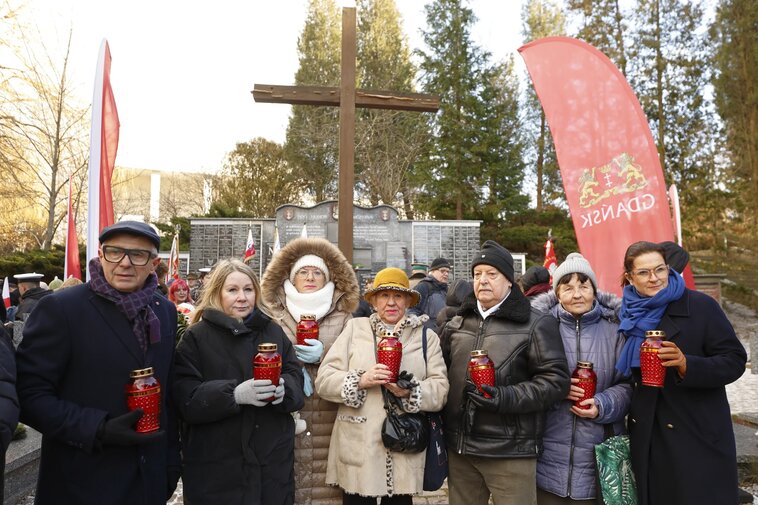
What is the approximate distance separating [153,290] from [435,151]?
85.1 ft

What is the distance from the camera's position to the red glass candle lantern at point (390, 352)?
250 cm

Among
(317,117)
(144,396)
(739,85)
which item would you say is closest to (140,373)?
(144,396)

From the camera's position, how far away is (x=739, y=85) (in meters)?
18.5

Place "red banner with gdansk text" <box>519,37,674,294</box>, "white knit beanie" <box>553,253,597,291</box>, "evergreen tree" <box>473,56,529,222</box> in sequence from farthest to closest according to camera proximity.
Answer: "evergreen tree" <box>473,56,529,222</box>, "red banner with gdansk text" <box>519,37,674,294</box>, "white knit beanie" <box>553,253,597,291</box>

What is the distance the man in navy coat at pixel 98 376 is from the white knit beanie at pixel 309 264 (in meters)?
1.22

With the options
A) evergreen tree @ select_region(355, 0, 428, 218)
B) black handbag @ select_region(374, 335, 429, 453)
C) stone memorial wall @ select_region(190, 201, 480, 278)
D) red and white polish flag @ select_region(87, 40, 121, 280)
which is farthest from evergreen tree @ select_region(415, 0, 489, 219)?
black handbag @ select_region(374, 335, 429, 453)

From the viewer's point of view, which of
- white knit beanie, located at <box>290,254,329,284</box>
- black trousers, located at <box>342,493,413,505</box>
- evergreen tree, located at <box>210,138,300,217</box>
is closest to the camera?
black trousers, located at <box>342,493,413,505</box>

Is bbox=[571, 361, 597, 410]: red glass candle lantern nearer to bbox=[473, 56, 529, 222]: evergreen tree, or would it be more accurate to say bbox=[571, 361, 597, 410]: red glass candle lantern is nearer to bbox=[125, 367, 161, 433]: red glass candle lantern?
bbox=[125, 367, 161, 433]: red glass candle lantern

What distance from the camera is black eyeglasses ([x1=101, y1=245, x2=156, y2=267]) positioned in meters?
2.13

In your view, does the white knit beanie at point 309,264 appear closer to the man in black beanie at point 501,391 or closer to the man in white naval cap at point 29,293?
the man in black beanie at point 501,391

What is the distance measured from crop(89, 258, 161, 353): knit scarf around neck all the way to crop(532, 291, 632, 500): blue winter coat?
2.10 metres

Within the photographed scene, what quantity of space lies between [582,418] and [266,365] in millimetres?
1711

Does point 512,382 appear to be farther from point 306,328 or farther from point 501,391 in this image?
point 306,328

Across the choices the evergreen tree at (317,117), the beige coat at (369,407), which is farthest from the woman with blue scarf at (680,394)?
the evergreen tree at (317,117)
